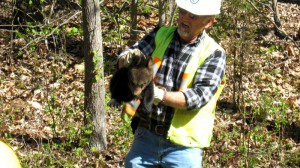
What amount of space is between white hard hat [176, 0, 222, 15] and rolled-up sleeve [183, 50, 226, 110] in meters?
0.33

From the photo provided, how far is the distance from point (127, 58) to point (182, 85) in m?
0.49

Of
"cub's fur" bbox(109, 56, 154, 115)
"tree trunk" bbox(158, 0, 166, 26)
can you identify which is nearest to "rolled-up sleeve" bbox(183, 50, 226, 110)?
"cub's fur" bbox(109, 56, 154, 115)

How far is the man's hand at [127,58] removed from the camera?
3076 millimetres

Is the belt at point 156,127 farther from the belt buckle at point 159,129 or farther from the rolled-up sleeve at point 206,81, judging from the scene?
the rolled-up sleeve at point 206,81

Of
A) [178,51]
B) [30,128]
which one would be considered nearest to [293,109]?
[30,128]

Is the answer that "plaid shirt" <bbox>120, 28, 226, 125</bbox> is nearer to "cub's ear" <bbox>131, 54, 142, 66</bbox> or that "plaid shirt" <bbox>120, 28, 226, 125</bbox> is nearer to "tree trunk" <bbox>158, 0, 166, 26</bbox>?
"cub's ear" <bbox>131, 54, 142, 66</bbox>

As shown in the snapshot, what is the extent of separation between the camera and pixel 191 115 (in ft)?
11.0

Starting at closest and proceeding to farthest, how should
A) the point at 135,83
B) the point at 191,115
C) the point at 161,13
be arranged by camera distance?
the point at 135,83 < the point at 191,115 < the point at 161,13

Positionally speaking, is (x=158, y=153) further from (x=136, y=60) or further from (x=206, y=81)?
(x=136, y=60)

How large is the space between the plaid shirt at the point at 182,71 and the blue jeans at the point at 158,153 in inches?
6.4

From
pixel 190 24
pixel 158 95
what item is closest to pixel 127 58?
pixel 158 95

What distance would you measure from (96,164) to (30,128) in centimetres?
149

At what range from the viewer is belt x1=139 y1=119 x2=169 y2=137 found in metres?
3.41

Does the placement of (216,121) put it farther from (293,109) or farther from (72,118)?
(72,118)
